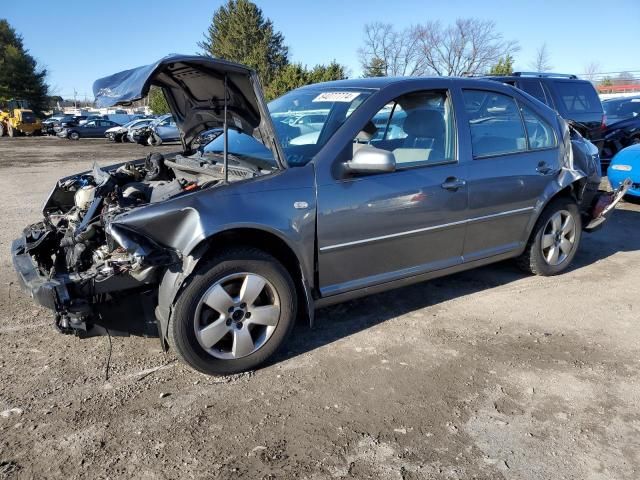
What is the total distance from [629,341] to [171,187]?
3.37 metres

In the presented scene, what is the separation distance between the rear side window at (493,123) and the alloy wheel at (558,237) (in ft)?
2.66

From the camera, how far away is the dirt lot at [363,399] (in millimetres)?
2445

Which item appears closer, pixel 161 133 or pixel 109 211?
pixel 109 211

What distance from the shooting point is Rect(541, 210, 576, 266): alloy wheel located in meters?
4.77

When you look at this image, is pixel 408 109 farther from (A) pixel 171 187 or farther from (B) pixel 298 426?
(B) pixel 298 426

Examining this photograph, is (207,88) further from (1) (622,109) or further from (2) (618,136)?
(1) (622,109)

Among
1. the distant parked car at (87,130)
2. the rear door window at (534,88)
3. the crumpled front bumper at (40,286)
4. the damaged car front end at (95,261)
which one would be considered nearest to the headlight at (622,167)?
the rear door window at (534,88)

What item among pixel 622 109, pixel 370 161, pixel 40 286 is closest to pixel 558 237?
pixel 370 161

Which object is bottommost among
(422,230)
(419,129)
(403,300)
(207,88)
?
(403,300)

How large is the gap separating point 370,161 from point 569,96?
759cm

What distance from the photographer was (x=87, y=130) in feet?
113

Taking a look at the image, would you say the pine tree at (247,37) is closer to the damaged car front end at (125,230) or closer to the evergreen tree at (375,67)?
the evergreen tree at (375,67)

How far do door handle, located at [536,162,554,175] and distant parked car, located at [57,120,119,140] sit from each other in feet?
115

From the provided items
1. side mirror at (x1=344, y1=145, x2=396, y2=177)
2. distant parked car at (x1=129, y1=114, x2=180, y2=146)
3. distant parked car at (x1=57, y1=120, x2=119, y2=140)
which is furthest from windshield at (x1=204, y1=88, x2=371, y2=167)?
distant parked car at (x1=57, y1=120, x2=119, y2=140)
